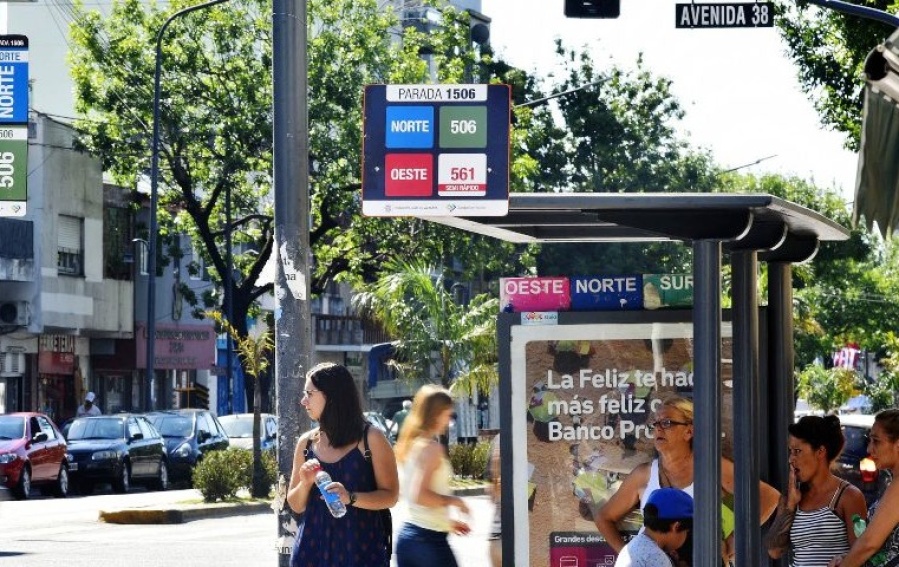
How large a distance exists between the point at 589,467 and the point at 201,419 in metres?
30.6

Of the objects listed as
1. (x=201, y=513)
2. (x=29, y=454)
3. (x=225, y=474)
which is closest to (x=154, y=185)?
(x=29, y=454)

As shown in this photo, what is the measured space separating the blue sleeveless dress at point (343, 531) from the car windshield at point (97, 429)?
28.1m

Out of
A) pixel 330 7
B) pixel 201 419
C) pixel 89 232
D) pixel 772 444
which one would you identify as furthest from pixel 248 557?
pixel 89 232

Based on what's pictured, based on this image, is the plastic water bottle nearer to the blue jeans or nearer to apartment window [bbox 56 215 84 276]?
the blue jeans

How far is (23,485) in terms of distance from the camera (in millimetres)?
32906

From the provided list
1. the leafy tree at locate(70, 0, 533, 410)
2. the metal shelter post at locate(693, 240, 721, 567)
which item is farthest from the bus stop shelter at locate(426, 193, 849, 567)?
the leafy tree at locate(70, 0, 533, 410)

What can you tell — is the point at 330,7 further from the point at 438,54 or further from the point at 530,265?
the point at 530,265

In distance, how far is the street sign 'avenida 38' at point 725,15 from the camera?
638 inches

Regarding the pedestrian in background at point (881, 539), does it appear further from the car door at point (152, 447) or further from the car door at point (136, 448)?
the car door at point (152, 447)

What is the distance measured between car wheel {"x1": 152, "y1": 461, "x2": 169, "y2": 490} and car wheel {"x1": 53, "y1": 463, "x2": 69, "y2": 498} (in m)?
2.19

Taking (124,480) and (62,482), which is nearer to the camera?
(62,482)

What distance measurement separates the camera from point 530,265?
5234 centimetres

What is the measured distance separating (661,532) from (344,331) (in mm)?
72547

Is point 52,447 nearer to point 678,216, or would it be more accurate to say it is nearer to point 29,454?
point 29,454
